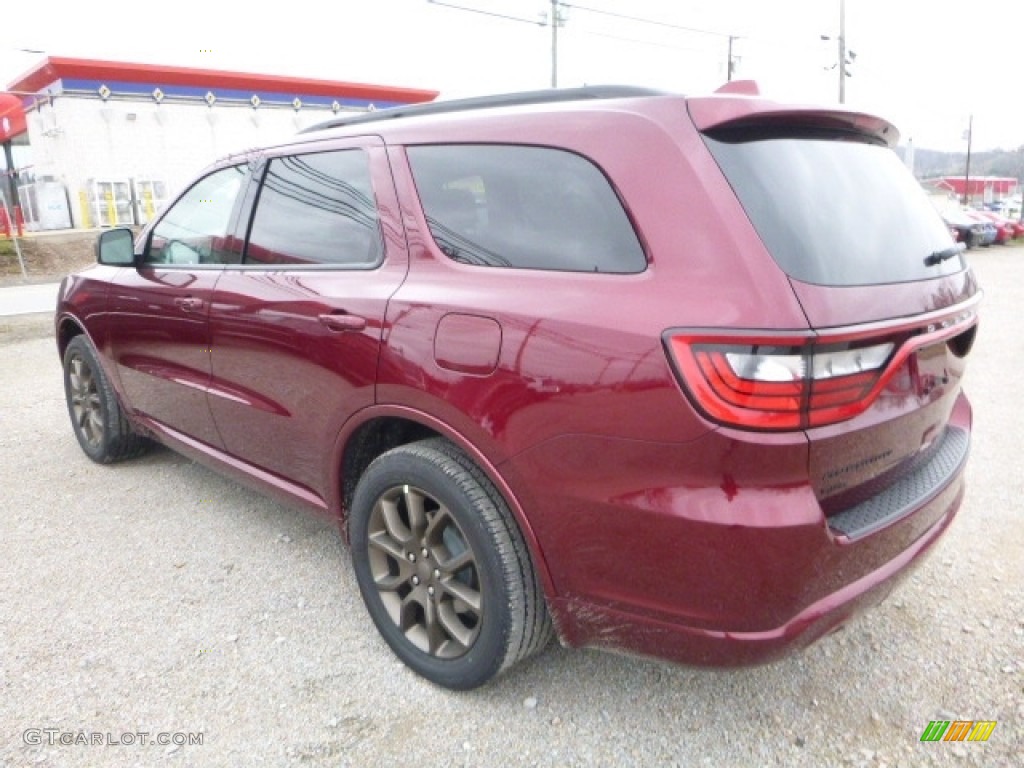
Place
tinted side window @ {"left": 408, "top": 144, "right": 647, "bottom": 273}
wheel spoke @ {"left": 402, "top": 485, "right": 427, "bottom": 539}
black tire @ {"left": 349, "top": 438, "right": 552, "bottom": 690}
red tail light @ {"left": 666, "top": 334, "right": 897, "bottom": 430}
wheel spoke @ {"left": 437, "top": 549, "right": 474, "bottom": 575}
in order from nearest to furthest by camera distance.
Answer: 1. red tail light @ {"left": 666, "top": 334, "right": 897, "bottom": 430}
2. tinted side window @ {"left": 408, "top": 144, "right": 647, "bottom": 273}
3. black tire @ {"left": 349, "top": 438, "right": 552, "bottom": 690}
4. wheel spoke @ {"left": 437, "top": 549, "right": 474, "bottom": 575}
5. wheel spoke @ {"left": 402, "top": 485, "right": 427, "bottom": 539}

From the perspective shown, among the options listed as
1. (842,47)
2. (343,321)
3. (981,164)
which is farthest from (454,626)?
(981,164)

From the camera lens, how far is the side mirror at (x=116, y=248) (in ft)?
11.8

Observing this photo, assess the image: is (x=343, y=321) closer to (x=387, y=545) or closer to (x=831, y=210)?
(x=387, y=545)

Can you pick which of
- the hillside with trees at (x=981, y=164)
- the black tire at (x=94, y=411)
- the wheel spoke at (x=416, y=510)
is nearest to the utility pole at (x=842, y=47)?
the black tire at (x=94, y=411)

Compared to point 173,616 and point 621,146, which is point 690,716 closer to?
point 621,146

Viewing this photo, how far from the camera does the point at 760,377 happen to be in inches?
62.6

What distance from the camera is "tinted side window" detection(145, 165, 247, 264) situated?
10.2 ft

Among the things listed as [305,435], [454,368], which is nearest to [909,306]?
[454,368]

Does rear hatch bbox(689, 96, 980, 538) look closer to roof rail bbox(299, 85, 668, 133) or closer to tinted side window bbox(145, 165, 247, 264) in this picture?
roof rail bbox(299, 85, 668, 133)

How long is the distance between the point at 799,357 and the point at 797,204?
0.42m

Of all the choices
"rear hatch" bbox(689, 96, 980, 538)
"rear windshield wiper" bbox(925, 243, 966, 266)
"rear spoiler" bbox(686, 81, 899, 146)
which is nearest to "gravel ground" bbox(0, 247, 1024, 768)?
"rear hatch" bbox(689, 96, 980, 538)

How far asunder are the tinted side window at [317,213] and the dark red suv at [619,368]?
14mm

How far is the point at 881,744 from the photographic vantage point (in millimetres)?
2053

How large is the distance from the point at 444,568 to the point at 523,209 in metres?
1.08
